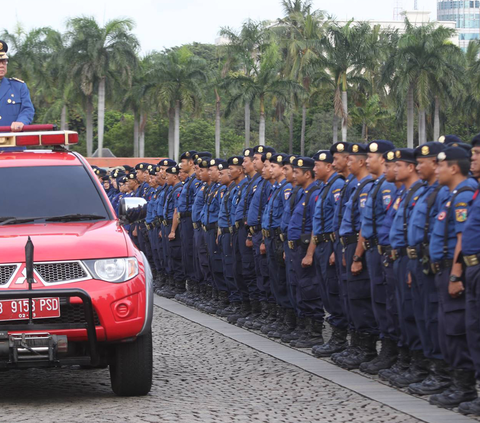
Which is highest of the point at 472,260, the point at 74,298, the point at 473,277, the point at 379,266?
the point at 472,260

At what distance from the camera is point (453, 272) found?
7895mm

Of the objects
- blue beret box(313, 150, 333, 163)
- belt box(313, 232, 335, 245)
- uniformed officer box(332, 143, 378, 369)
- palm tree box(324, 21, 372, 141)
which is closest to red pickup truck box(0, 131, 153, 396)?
uniformed officer box(332, 143, 378, 369)

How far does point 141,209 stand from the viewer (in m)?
8.36

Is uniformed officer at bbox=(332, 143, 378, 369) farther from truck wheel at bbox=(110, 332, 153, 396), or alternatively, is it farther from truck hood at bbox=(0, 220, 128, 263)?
truck hood at bbox=(0, 220, 128, 263)

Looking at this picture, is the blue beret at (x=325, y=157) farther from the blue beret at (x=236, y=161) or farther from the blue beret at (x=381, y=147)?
the blue beret at (x=236, y=161)

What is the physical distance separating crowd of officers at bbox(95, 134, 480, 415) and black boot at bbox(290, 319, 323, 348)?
0.04 feet

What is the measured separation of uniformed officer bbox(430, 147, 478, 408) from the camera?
7.90 meters

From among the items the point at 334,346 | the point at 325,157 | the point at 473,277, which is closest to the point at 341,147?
the point at 325,157

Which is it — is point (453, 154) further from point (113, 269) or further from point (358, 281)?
point (113, 269)

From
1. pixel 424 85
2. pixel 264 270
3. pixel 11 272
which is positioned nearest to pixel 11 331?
pixel 11 272

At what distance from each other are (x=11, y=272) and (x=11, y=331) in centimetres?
41

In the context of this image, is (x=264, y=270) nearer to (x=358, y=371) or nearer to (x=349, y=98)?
(x=358, y=371)

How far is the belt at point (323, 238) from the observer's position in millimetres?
10965

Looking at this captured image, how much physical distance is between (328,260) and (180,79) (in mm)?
64135
